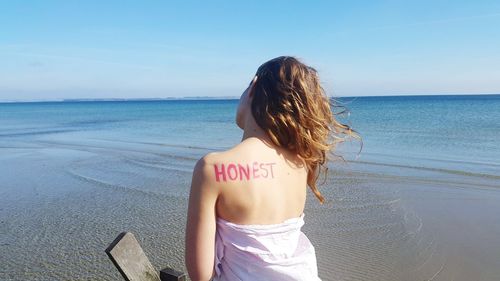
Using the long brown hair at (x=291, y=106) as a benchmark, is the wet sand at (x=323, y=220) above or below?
below

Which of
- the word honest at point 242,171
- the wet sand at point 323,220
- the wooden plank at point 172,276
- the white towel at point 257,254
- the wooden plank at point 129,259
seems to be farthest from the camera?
the wet sand at point 323,220

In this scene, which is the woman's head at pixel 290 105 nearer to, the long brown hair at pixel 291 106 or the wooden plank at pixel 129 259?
the long brown hair at pixel 291 106

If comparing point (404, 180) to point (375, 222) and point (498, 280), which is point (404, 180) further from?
point (498, 280)

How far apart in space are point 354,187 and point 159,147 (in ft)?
34.3

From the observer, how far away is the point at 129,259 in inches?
74.4

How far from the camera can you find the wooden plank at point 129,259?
1813 millimetres

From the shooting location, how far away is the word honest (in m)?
1.41

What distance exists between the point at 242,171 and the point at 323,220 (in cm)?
611

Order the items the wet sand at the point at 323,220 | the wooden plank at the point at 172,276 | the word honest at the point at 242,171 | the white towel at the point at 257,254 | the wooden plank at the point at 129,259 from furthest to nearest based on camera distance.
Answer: the wet sand at the point at 323,220 → the wooden plank at the point at 172,276 → the wooden plank at the point at 129,259 → the white towel at the point at 257,254 → the word honest at the point at 242,171

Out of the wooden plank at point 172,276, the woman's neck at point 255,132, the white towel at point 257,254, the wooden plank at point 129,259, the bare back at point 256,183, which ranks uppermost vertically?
the woman's neck at point 255,132

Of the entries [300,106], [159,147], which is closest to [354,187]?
[300,106]

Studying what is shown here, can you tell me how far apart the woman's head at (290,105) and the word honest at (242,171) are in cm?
12

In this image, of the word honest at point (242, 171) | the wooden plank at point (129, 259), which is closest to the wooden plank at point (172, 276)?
the wooden plank at point (129, 259)

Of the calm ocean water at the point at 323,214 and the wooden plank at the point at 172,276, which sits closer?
the wooden plank at the point at 172,276
